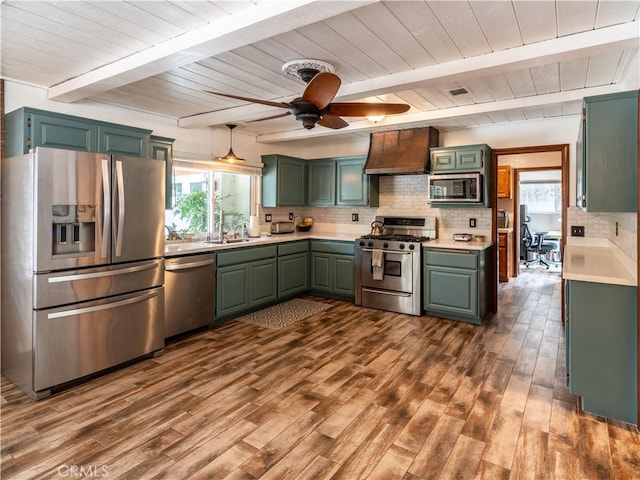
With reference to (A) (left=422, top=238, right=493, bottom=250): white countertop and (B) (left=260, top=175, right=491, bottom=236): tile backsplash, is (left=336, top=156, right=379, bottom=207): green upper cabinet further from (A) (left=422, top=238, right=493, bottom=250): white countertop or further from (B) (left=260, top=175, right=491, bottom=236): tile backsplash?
(A) (left=422, top=238, right=493, bottom=250): white countertop

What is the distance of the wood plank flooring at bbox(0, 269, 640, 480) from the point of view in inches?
73.5

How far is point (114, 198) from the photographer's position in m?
2.87

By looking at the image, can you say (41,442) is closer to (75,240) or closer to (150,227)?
(75,240)

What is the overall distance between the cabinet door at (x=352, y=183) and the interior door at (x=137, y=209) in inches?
112

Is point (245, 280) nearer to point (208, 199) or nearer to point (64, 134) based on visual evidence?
point (208, 199)

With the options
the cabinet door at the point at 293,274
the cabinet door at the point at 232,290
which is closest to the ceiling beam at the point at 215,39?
the cabinet door at the point at 232,290

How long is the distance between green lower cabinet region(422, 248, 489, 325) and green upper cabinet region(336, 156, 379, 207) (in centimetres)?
127

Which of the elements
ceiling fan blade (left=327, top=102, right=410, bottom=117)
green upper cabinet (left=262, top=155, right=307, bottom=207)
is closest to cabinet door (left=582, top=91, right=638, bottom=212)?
ceiling fan blade (left=327, top=102, right=410, bottom=117)

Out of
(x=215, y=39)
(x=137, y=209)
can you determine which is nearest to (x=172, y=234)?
(x=137, y=209)

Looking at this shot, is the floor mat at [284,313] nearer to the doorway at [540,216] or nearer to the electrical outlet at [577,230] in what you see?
the electrical outlet at [577,230]

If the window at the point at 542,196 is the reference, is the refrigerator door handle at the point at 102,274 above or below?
below

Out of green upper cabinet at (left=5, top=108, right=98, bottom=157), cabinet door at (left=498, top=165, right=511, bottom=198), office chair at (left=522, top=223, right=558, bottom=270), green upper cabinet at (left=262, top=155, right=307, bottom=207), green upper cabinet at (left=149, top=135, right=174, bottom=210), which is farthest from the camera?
office chair at (left=522, top=223, right=558, bottom=270)

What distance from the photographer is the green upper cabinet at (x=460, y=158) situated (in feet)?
14.4

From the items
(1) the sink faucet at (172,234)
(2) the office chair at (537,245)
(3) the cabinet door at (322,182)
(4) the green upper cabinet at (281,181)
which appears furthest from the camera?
(2) the office chair at (537,245)
